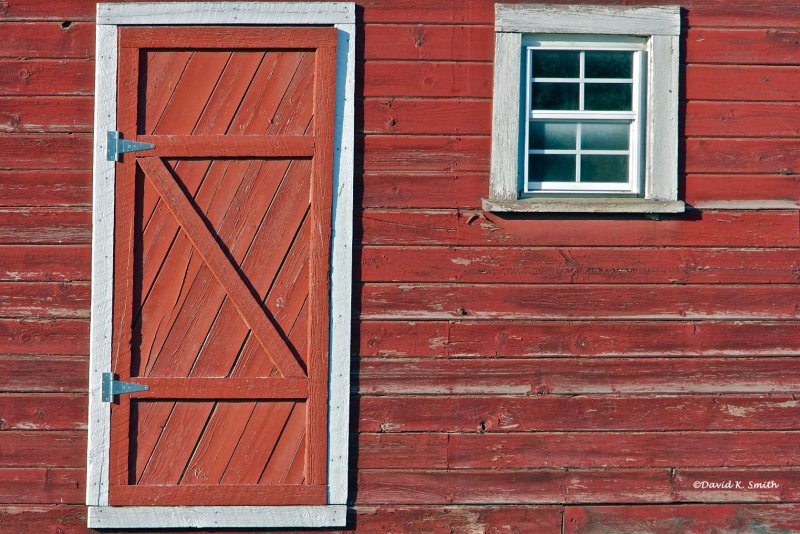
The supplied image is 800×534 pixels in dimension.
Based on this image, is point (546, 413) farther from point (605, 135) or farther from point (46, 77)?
point (46, 77)

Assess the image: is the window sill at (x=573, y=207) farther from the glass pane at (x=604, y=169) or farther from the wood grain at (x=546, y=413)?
the wood grain at (x=546, y=413)

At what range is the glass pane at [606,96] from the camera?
4.52 m

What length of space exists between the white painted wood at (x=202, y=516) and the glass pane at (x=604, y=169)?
2183 millimetres

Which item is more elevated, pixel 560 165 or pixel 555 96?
pixel 555 96

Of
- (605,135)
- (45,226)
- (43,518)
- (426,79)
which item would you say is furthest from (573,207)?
(43,518)

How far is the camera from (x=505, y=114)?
4410mm

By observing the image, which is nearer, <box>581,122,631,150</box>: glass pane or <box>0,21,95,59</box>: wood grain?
<box>0,21,95,59</box>: wood grain

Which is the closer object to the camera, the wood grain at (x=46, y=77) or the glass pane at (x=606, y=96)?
the wood grain at (x=46, y=77)

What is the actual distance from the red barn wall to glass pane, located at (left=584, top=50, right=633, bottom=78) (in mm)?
295

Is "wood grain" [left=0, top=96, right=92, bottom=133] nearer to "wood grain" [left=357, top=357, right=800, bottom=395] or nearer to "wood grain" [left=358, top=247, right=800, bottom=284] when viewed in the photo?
"wood grain" [left=358, top=247, right=800, bottom=284]

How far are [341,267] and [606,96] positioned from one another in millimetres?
1635

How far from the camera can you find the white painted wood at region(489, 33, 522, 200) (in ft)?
14.4

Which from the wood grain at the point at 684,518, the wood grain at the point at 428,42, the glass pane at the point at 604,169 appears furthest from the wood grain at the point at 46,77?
the wood grain at the point at 684,518

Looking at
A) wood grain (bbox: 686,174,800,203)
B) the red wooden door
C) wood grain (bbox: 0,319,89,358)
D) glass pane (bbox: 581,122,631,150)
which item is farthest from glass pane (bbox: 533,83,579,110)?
wood grain (bbox: 0,319,89,358)
